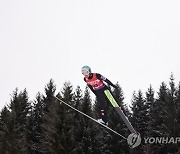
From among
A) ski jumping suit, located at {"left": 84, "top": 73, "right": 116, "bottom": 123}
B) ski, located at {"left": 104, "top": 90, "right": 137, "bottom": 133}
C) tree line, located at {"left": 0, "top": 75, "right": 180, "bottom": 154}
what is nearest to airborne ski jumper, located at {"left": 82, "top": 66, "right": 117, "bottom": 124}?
ski jumping suit, located at {"left": 84, "top": 73, "right": 116, "bottom": 123}

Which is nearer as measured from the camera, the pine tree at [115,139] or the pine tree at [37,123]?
the pine tree at [115,139]

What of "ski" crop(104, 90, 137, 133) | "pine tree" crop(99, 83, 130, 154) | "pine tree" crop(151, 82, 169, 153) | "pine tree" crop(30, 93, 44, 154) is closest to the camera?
"ski" crop(104, 90, 137, 133)

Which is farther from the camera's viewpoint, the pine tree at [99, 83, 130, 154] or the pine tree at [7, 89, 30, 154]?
the pine tree at [99, 83, 130, 154]

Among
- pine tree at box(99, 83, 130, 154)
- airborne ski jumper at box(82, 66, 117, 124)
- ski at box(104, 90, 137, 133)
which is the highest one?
pine tree at box(99, 83, 130, 154)

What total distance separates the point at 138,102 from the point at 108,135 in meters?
5.36

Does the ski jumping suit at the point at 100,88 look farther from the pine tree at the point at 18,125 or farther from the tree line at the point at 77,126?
the pine tree at the point at 18,125

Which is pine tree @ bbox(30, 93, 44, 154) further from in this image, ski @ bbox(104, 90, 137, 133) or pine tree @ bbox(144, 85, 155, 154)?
ski @ bbox(104, 90, 137, 133)

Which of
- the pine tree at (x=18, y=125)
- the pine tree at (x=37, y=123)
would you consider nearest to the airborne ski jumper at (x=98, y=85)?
the pine tree at (x=18, y=125)

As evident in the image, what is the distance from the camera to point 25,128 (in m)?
34.8

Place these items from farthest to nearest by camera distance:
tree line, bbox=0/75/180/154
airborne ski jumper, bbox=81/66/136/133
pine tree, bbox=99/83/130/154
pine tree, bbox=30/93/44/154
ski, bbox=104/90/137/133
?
pine tree, bbox=30/93/44/154 < pine tree, bbox=99/83/130/154 < tree line, bbox=0/75/180/154 < airborne ski jumper, bbox=81/66/136/133 < ski, bbox=104/90/137/133

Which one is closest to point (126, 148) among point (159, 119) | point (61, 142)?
point (159, 119)

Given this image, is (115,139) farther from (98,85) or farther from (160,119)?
(98,85)

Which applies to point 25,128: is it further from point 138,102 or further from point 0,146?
point 138,102

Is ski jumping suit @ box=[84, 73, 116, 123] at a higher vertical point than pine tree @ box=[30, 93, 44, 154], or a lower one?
lower
